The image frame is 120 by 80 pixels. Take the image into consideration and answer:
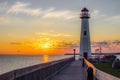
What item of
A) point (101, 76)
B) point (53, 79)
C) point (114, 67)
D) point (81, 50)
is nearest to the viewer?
point (101, 76)

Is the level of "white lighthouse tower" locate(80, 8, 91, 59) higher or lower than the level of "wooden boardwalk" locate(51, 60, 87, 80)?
higher

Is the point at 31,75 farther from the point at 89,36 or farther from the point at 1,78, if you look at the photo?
the point at 89,36

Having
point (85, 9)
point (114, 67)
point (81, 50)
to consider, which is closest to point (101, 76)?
point (114, 67)

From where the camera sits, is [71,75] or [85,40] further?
[85,40]

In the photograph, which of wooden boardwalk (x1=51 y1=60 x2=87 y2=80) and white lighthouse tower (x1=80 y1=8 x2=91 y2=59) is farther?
white lighthouse tower (x1=80 y1=8 x2=91 y2=59)

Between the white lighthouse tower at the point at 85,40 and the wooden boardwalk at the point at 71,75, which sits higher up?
the white lighthouse tower at the point at 85,40

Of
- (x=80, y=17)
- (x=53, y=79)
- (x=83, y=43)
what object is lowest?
(x=53, y=79)

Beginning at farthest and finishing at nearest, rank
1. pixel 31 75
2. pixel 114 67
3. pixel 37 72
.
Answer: pixel 114 67 < pixel 37 72 < pixel 31 75

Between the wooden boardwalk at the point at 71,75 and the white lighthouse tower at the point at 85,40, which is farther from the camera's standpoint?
the white lighthouse tower at the point at 85,40

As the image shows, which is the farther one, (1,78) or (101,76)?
(101,76)

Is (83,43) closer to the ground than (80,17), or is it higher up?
closer to the ground

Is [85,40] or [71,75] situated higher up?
[85,40]

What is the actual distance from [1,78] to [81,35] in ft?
199

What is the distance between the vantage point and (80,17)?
236ft
